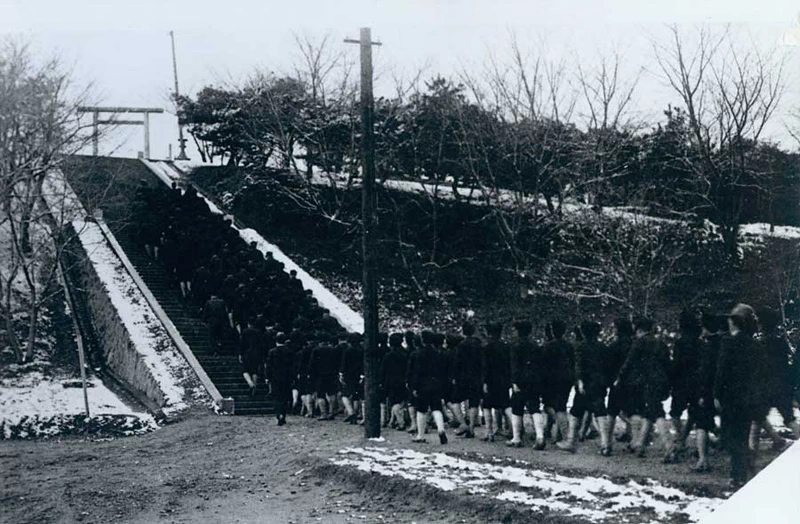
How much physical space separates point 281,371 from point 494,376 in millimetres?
4634

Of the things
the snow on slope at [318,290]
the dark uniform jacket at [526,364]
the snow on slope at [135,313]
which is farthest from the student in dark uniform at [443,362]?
the snow on slope at [318,290]

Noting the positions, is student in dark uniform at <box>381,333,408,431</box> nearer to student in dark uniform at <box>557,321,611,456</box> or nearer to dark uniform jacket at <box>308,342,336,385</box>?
dark uniform jacket at <box>308,342,336,385</box>

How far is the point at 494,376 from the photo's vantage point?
11836 millimetres

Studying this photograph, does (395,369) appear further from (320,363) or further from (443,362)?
(320,363)

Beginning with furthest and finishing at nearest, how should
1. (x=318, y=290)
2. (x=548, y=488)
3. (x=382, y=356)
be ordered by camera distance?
(x=318, y=290) < (x=382, y=356) < (x=548, y=488)

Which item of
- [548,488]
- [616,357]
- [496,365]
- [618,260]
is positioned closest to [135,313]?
[618,260]

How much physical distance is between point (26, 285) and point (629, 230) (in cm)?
1629

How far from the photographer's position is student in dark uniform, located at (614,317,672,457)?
9.90 metres

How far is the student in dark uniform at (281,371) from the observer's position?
48.7ft

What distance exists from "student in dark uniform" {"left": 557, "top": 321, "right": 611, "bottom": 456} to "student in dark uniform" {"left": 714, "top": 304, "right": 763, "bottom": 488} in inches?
74.8

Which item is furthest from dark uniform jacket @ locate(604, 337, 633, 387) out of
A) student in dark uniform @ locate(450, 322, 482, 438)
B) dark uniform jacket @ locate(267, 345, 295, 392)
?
dark uniform jacket @ locate(267, 345, 295, 392)

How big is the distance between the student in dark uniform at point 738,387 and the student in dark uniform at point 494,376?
11.6 feet

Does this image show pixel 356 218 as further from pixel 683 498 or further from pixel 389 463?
pixel 683 498

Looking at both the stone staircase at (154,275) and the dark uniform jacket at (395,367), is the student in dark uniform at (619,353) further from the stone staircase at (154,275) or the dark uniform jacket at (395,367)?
the stone staircase at (154,275)
